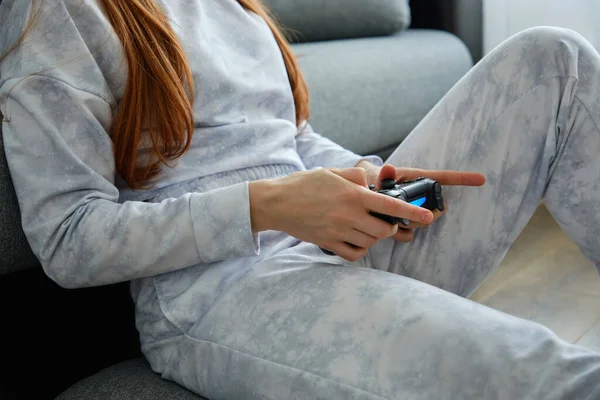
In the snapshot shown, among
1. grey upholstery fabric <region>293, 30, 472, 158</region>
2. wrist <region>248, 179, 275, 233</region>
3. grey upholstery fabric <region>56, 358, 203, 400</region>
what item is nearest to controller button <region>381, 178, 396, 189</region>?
wrist <region>248, 179, 275, 233</region>

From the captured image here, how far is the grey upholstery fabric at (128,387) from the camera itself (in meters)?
0.73

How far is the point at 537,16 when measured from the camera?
189 centimetres

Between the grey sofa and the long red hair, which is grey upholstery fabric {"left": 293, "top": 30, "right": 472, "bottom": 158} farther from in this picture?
the long red hair

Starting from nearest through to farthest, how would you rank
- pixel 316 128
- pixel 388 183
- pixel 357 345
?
pixel 357 345 < pixel 388 183 < pixel 316 128

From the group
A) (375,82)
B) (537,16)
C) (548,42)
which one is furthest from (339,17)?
(548,42)

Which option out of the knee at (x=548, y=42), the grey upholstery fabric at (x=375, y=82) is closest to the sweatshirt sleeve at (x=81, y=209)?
the knee at (x=548, y=42)

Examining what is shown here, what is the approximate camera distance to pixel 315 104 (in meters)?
1.30

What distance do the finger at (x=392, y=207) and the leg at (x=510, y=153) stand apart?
125 mm

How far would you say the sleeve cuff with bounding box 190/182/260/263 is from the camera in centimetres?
69

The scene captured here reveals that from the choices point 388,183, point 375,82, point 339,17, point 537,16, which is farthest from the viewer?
point 537,16

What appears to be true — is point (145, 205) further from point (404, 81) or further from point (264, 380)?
point (404, 81)

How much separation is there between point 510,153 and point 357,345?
0.93ft

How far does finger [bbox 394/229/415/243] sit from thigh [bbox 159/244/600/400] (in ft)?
0.29

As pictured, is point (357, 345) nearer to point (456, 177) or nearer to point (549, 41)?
point (456, 177)
